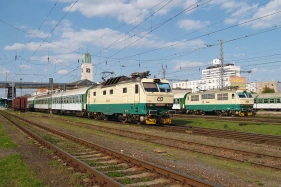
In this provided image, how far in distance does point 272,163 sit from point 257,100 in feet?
158

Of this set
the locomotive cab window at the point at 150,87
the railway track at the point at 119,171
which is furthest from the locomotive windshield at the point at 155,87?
the railway track at the point at 119,171

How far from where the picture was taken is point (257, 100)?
53.7 meters

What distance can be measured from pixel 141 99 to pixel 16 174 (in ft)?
44.3

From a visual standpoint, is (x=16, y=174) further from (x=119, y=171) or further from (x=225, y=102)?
(x=225, y=102)

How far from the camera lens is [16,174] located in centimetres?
753

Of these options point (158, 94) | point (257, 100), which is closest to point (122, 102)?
point (158, 94)

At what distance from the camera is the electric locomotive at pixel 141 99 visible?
67.1 ft

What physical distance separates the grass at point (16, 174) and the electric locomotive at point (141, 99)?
39.4ft

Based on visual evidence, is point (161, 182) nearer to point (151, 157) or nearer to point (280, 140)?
point (151, 157)

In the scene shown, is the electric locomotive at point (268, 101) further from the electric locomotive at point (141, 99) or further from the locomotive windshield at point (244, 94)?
the electric locomotive at point (141, 99)

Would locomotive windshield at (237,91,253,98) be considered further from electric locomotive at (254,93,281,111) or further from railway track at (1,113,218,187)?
railway track at (1,113,218,187)

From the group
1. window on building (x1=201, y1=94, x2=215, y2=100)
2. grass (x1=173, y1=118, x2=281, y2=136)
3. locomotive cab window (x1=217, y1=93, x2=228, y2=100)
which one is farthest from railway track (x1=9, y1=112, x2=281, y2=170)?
window on building (x1=201, y1=94, x2=215, y2=100)

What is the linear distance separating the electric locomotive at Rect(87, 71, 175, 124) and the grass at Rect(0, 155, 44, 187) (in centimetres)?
1200

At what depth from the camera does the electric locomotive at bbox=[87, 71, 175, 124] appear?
2044cm
